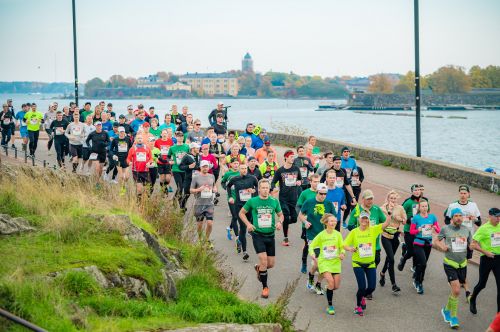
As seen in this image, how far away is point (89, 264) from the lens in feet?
29.1

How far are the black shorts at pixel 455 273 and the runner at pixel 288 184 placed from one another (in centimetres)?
427

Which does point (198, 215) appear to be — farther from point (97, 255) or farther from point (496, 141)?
point (496, 141)

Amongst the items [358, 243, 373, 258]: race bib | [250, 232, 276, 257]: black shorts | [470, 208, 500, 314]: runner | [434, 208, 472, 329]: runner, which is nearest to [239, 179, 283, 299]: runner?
[250, 232, 276, 257]: black shorts

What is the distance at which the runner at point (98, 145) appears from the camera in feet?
65.1

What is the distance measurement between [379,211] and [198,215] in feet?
12.9

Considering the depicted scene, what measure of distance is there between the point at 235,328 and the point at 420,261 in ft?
14.7

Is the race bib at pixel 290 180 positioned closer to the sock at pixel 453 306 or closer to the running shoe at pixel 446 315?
the running shoe at pixel 446 315

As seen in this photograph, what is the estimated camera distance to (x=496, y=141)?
92625 mm

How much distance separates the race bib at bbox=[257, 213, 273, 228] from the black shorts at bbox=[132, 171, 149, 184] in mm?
6376

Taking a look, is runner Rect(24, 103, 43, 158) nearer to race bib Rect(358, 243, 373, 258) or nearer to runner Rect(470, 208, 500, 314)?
race bib Rect(358, 243, 373, 258)

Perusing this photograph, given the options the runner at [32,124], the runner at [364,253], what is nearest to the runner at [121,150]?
the runner at [32,124]

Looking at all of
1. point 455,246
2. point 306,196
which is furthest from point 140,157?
point 455,246

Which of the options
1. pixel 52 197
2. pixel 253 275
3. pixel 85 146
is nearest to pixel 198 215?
pixel 253 275

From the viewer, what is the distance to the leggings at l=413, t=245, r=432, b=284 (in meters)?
11.3
